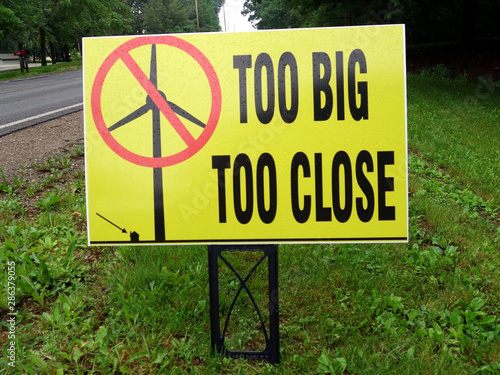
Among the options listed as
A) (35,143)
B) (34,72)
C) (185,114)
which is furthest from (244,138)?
(34,72)

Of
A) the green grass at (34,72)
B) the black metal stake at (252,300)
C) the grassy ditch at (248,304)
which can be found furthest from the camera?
the green grass at (34,72)

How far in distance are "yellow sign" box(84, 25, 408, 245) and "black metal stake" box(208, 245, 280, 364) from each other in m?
0.09

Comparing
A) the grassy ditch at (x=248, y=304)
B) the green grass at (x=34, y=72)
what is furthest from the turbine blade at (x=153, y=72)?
the green grass at (x=34, y=72)

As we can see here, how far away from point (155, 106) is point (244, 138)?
0.41 m

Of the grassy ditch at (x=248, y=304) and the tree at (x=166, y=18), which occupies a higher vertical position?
the tree at (x=166, y=18)

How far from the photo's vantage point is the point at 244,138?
6.25 feet

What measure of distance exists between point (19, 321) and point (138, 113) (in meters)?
1.34

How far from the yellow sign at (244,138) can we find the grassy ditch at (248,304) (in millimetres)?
636

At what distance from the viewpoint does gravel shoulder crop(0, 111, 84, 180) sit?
14.8 feet

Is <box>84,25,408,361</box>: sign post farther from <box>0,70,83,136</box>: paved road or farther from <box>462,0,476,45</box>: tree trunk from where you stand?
<box>462,0,476,45</box>: tree trunk

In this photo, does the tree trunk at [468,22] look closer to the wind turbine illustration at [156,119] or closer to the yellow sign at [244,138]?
the yellow sign at [244,138]

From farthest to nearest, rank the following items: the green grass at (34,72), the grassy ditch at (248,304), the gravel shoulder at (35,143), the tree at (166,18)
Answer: the tree at (166,18), the green grass at (34,72), the gravel shoulder at (35,143), the grassy ditch at (248,304)

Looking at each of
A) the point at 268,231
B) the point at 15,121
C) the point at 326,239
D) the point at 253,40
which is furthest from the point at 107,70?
the point at 15,121

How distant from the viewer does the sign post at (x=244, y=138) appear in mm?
1880
